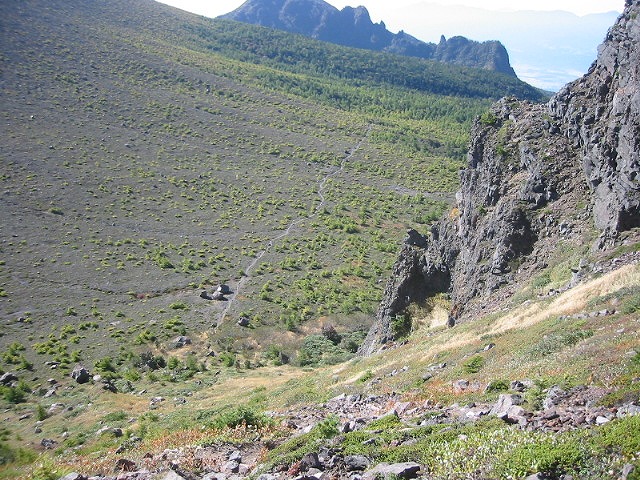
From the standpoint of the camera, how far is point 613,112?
79.2ft

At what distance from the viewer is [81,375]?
32625 mm

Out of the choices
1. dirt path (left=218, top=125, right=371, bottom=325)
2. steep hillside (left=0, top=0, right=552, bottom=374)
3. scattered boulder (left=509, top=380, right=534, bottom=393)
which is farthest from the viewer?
dirt path (left=218, top=125, right=371, bottom=325)

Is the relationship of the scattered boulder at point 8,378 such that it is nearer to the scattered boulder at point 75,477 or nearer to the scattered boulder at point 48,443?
the scattered boulder at point 48,443

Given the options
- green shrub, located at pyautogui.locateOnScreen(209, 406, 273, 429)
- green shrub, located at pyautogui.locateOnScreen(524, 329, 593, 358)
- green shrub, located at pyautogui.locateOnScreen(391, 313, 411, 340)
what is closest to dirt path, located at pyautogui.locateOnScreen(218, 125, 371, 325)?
green shrub, located at pyautogui.locateOnScreen(391, 313, 411, 340)

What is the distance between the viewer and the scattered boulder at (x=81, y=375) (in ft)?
107

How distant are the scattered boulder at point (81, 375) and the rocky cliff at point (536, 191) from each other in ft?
60.6

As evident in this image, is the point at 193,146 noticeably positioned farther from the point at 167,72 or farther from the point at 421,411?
the point at 421,411

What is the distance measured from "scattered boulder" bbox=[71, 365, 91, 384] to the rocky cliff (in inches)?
727

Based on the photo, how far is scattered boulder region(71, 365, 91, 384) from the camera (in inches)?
1278

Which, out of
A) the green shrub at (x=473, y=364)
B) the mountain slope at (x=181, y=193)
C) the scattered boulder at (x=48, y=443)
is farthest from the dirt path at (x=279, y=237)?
the green shrub at (x=473, y=364)

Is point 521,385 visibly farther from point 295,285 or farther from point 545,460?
point 295,285

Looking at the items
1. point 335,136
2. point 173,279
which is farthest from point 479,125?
point 335,136

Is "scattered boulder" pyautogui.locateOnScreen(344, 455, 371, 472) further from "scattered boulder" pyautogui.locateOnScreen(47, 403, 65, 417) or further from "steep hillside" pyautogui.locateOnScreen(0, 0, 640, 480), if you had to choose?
"scattered boulder" pyautogui.locateOnScreen(47, 403, 65, 417)

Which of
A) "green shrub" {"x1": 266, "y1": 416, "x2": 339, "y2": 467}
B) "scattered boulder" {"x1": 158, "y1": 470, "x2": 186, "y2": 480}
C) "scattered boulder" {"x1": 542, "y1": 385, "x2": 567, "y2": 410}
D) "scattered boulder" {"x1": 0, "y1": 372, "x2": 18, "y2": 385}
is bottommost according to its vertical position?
"scattered boulder" {"x1": 0, "y1": 372, "x2": 18, "y2": 385}
